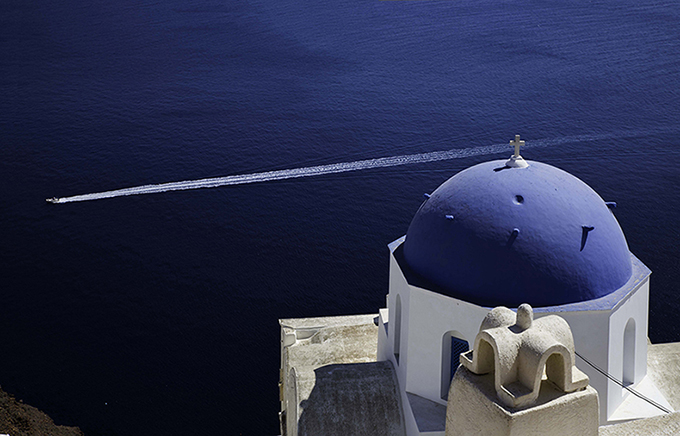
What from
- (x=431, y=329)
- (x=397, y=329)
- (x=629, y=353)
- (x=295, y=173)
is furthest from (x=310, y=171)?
(x=629, y=353)

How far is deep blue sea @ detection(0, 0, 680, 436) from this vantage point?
3331 centimetres

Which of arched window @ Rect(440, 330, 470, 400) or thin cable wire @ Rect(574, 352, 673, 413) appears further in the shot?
arched window @ Rect(440, 330, 470, 400)

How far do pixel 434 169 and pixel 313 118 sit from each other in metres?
12.5

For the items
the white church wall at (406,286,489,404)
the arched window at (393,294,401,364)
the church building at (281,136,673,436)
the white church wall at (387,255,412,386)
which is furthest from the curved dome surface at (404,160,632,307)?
the arched window at (393,294,401,364)

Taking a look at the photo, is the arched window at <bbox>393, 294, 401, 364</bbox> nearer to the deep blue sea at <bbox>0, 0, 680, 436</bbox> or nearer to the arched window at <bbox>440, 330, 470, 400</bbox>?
the arched window at <bbox>440, 330, 470, 400</bbox>

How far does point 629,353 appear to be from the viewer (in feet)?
57.4

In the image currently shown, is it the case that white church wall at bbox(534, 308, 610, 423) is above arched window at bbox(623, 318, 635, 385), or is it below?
above

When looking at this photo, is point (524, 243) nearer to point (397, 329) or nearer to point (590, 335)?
point (590, 335)

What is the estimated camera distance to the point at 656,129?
5197cm

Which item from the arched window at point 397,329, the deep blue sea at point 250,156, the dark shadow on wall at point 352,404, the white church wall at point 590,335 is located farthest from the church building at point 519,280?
the deep blue sea at point 250,156

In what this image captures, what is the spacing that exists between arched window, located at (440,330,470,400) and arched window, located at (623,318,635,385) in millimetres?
4004

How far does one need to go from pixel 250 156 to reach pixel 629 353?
119ft

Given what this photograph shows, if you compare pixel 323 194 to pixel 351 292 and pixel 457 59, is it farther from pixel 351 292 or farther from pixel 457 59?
pixel 457 59

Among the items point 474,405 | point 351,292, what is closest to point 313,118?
point 351,292
